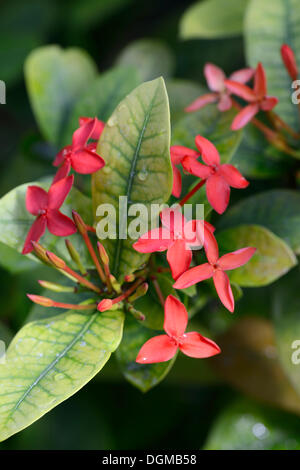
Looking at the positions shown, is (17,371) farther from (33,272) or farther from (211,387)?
(211,387)

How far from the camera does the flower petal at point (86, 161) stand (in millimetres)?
538

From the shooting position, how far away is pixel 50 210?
21.7 inches

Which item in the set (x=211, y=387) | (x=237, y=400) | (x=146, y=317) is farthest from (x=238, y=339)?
(x=146, y=317)

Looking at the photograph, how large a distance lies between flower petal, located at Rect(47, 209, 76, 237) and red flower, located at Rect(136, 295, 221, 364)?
0.13 m

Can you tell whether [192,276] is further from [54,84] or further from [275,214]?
[54,84]

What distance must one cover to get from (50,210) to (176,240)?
138 millimetres

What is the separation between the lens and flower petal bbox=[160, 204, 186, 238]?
520 mm

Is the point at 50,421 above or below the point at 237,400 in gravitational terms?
below

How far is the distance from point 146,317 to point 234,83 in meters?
0.31

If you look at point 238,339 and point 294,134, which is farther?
point 238,339

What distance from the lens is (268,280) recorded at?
65 cm

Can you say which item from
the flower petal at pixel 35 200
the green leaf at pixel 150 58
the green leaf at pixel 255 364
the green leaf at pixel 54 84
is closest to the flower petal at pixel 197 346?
the flower petal at pixel 35 200

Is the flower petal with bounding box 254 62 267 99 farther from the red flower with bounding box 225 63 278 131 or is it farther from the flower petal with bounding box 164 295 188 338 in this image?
the flower petal with bounding box 164 295 188 338

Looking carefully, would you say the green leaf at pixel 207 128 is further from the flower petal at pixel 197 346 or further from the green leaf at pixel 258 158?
the flower petal at pixel 197 346
